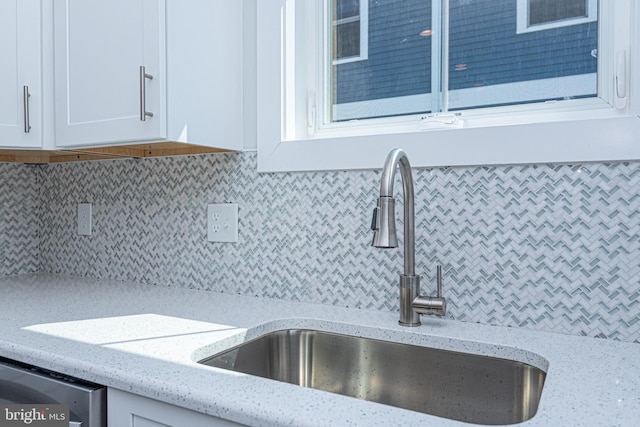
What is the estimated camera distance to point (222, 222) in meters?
1.49

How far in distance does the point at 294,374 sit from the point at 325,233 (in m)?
0.38

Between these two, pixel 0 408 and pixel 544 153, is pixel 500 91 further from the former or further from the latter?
pixel 0 408

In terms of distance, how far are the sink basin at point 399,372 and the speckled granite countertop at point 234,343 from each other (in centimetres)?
3

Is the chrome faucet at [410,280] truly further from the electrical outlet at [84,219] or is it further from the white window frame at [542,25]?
the electrical outlet at [84,219]

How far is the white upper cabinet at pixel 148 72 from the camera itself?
47.3 inches

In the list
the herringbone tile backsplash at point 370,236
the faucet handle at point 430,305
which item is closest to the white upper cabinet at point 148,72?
the herringbone tile backsplash at point 370,236

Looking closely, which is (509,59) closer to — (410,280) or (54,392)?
(410,280)

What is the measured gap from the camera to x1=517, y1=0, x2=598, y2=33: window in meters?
1.11

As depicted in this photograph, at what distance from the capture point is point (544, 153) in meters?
1.04

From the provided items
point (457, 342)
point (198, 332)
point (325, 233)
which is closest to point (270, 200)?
point (325, 233)

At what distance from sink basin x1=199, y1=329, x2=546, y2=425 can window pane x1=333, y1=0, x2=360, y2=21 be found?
0.91 m

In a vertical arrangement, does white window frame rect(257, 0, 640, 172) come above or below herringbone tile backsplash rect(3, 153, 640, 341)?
above

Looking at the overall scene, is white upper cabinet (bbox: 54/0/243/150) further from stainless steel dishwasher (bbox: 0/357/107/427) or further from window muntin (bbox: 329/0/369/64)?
stainless steel dishwasher (bbox: 0/357/107/427)

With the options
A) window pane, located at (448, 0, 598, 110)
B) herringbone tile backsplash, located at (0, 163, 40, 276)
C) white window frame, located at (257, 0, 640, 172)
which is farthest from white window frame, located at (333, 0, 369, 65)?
herringbone tile backsplash, located at (0, 163, 40, 276)
